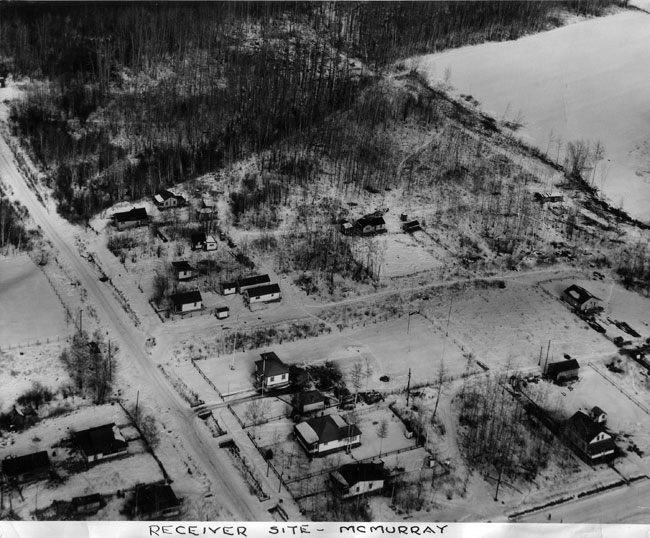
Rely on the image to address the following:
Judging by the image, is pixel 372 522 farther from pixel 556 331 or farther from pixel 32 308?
pixel 32 308

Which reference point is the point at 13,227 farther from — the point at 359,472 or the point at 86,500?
the point at 359,472

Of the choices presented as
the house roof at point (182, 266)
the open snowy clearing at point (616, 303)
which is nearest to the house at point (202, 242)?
the house roof at point (182, 266)

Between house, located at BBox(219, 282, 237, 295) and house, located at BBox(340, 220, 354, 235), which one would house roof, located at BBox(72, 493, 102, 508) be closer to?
house, located at BBox(219, 282, 237, 295)

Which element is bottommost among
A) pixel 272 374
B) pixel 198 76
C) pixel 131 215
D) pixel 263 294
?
pixel 263 294

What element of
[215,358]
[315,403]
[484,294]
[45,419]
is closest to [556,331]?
[484,294]

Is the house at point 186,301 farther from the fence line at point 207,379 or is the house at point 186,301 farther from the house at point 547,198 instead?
the house at point 547,198

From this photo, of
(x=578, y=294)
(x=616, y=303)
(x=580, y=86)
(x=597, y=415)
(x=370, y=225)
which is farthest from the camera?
(x=580, y=86)

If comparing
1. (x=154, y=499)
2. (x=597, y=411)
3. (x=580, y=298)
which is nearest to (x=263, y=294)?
(x=154, y=499)
